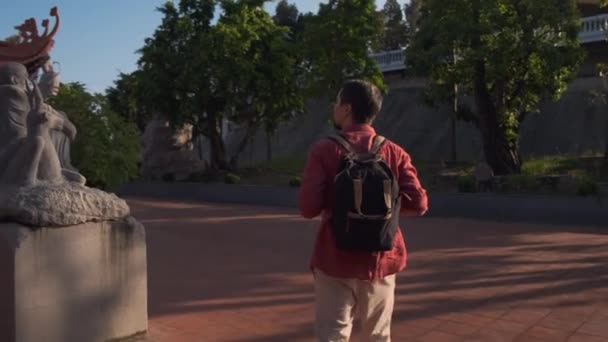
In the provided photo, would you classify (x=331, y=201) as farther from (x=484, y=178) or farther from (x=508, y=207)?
(x=484, y=178)

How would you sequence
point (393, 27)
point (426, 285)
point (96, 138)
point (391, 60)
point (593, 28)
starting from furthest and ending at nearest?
point (393, 27)
point (391, 60)
point (593, 28)
point (96, 138)
point (426, 285)

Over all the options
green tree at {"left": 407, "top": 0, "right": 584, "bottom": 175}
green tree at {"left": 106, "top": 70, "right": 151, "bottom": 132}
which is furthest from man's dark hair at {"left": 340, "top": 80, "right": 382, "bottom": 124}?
green tree at {"left": 106, "top": 70, "right": 151, "bottom": 132}

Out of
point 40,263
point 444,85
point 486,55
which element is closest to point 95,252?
point 40,263

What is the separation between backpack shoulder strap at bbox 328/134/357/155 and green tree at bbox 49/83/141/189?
9123 millimetres

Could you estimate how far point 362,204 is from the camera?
2475 millimetres

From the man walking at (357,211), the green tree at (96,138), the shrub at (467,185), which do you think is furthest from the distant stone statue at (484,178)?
the man walking at (357,211)

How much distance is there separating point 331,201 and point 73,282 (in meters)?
2.08

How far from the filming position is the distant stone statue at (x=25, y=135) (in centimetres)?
402

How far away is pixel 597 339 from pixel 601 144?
18181 millimetres

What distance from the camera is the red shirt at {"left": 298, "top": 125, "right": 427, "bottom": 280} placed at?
100 inches

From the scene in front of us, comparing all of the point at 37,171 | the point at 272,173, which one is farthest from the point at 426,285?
the point at 272,173

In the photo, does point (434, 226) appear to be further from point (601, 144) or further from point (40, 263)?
point (601, 144)

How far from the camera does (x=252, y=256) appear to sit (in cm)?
791

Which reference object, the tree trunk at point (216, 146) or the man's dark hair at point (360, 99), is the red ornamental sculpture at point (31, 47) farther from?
the man's dark hair at point (360, 99)
